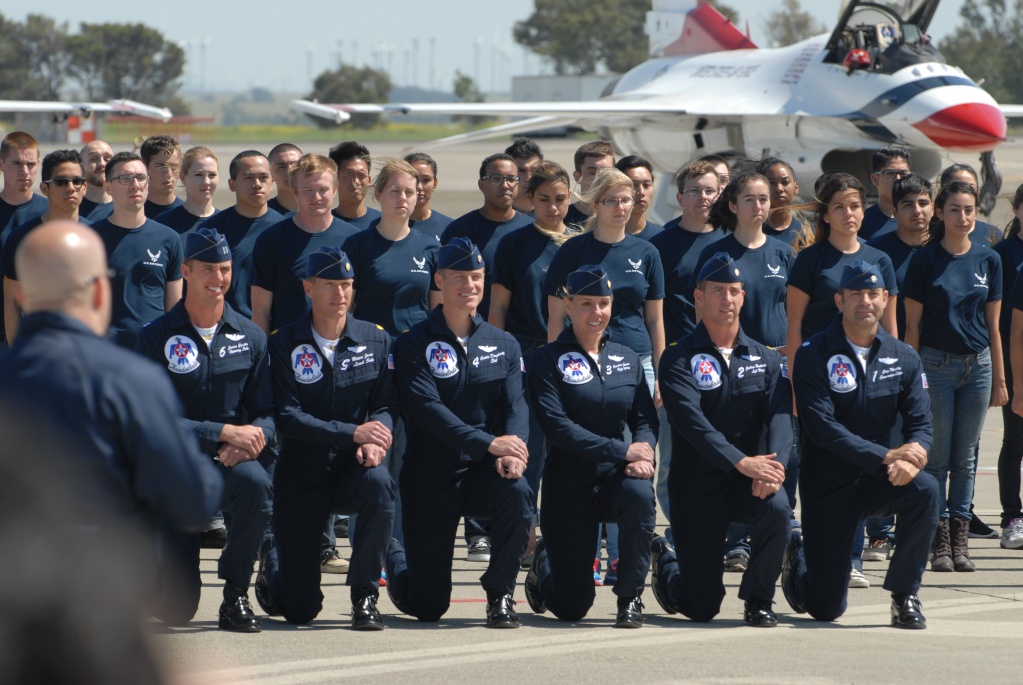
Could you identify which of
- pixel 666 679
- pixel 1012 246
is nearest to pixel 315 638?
pixel 666 679

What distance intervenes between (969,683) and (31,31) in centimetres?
11398

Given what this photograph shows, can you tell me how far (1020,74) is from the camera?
3644 inches

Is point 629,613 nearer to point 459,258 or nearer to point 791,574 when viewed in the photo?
point 791,574

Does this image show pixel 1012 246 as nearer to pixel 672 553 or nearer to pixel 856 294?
pixel 856 294

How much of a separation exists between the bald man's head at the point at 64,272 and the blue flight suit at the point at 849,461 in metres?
4.03

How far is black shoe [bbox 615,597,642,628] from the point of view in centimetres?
659

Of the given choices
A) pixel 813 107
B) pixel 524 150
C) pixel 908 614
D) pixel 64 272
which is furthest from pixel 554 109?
pixel 64 272

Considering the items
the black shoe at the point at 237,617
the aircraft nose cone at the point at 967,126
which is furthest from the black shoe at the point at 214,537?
the aircraft nose cone at the point at 967,126

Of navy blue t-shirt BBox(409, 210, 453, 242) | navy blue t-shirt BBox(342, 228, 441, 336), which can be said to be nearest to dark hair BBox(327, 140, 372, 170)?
navy blue t-shirt BBox(409, 210, 453, 242)

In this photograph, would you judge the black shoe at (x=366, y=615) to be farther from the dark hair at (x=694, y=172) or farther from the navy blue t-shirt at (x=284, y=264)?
the dark hair at (x=694, y=172)

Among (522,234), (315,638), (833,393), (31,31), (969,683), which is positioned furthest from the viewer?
(31,31)

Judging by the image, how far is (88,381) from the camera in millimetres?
3365

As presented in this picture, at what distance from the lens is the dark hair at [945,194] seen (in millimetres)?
7957

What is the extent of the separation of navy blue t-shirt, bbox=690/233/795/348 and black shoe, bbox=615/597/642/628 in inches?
76.1
